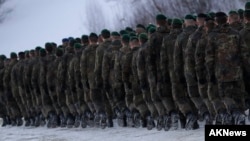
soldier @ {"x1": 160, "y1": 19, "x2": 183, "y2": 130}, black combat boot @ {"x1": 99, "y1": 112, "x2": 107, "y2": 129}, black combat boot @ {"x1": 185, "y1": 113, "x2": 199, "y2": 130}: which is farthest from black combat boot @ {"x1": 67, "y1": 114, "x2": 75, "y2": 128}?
black combat boot @ {"x1": 185, "y1": 113, "x2": 199, "y2": 130}

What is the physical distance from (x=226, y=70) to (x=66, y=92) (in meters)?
6.06

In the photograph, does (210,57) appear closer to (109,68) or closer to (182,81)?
(182,81)

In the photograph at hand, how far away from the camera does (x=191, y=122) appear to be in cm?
1101

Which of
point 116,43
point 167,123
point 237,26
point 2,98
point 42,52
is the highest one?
point 42,52

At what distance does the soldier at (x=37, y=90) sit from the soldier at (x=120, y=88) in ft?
11.6

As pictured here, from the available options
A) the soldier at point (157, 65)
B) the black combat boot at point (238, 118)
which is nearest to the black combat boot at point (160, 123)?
the soldier at point (157, 65)

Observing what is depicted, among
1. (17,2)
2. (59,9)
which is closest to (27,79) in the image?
(59,9)

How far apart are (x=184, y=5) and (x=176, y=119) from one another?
2477 cm

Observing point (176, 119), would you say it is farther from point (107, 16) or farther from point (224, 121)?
A: point (107, 16)

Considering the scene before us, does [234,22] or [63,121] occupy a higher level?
[234,22]

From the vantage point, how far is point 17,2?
66.2 m

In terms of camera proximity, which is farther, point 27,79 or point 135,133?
point 27,79

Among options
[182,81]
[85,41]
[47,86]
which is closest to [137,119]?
[182,81]

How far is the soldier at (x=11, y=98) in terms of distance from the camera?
17.2 metres
